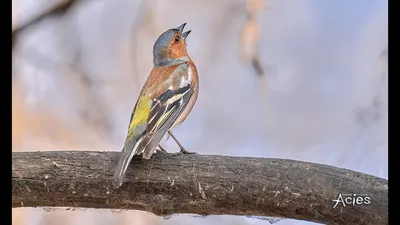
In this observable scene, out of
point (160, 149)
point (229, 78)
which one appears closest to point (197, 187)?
point (160, 149)

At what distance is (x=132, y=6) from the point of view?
1032 millimetres

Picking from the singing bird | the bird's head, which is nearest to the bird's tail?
the singing bird

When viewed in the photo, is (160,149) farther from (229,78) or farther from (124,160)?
(229,78)

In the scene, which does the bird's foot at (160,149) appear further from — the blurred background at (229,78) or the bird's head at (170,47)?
the bird's head at (170,47)

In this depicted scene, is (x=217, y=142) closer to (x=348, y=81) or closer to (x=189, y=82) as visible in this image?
(x=189, y=82)

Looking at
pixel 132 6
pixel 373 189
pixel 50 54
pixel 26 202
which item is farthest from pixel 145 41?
pixel 373 189

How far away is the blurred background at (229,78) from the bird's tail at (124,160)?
0.08m

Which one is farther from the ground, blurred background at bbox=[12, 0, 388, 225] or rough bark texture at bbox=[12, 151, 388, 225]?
blurred background at bbox=[12, 0, 388, 225]

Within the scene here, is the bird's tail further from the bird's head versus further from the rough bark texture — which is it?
the bird's head

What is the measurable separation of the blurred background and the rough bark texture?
52 millimetres

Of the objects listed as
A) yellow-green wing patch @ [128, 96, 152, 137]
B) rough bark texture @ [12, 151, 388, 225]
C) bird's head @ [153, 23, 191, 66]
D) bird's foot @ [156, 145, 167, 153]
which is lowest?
rough bark texture @ [12, 151, 388, 225]

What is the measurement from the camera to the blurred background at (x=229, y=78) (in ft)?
3.27

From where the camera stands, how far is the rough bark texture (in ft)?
3.02

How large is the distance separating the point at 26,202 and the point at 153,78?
1.07 feet
